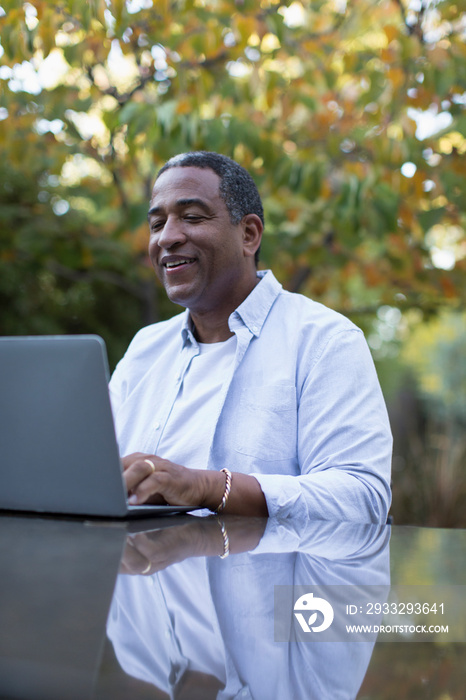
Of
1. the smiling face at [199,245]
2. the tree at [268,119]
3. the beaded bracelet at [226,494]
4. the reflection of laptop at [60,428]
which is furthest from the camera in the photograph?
the tree at [268,119]

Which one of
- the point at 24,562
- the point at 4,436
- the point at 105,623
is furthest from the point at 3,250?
the point at 105,623

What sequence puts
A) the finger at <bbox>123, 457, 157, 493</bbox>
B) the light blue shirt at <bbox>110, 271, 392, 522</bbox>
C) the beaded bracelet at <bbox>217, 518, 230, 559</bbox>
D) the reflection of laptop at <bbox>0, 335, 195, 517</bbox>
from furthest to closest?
1. the light blue shirt at <bbox>110, 271, 392, 522</bbox>
2. the finger at <bbox>123, 457, 157, 493</bbox>
3. the reflection of laptop at <bbox>0, 335, 195, 517</bbox>
4. the beaded bracelet at <bbox>217, 518, 230, 559</bbox>

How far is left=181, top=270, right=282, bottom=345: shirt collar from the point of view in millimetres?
2152

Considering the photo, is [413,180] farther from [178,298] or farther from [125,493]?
[125,493]

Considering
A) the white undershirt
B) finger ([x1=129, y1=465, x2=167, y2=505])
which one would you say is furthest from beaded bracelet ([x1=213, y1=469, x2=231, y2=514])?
the white undershirt

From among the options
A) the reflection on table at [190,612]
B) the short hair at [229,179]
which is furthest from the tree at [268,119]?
the reflection on table at [190,612]

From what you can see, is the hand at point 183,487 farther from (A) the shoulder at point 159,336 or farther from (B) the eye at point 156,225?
(B) the eye at point 156,225

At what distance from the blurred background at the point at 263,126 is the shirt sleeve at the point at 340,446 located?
1537mm

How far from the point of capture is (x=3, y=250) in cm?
464

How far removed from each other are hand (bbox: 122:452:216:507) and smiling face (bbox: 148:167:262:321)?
84 centimetres

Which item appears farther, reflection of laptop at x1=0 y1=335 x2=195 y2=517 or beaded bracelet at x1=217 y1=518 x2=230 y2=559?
reflection of laptop at x1=0 y1=335 x2=195 y2=517

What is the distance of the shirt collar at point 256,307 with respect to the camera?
215 cm

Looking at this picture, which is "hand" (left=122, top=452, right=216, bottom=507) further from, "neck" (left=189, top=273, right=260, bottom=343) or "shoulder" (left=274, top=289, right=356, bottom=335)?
"neck" (left=189, top=273, right=260, bottom=343)

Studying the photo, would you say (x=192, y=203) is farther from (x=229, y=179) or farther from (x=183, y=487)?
(x=183, y=487)
